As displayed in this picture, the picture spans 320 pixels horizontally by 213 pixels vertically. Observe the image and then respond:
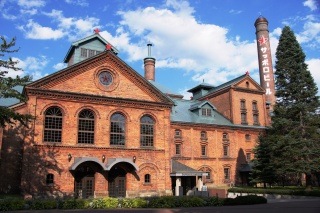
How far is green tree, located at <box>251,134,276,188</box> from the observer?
32125 mm

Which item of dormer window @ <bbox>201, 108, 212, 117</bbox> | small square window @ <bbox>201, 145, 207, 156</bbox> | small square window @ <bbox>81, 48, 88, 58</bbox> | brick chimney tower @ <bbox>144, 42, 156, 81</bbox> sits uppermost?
brick chimney tower @ <bbox>144, 42, 156, 81</bbox>

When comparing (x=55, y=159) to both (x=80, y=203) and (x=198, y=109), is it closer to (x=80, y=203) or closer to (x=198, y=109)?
(x=80, y=203)

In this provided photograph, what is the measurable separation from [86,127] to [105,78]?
4.82 m

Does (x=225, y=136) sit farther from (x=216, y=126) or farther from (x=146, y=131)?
(x=146, y=131)

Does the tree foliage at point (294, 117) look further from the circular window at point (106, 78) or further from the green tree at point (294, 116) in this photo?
the circular window at point (106, 78)

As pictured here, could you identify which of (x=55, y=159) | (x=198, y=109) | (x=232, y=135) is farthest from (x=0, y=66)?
(x=232, y=135)

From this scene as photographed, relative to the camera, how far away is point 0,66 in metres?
18.1

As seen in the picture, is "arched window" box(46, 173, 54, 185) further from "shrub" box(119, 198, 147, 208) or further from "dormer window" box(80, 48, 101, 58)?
"dormer window" box(80, 48, 101, 58)

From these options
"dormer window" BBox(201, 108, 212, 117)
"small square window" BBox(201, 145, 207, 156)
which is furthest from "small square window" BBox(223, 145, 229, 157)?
"dormer window" BBox(201, 108, 212, 117)

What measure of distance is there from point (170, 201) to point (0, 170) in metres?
16.4

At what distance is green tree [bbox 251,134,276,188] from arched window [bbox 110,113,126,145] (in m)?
15.3

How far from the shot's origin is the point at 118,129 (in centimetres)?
2788

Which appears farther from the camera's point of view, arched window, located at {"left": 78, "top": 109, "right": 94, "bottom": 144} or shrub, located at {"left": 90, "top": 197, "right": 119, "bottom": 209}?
arched window, located at {"left": 78, "top": 109, "right": 94, "bottom": 144}

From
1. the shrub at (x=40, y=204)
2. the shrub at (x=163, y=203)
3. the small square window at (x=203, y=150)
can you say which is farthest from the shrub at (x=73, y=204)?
the small square window at (x=203, y=150)
